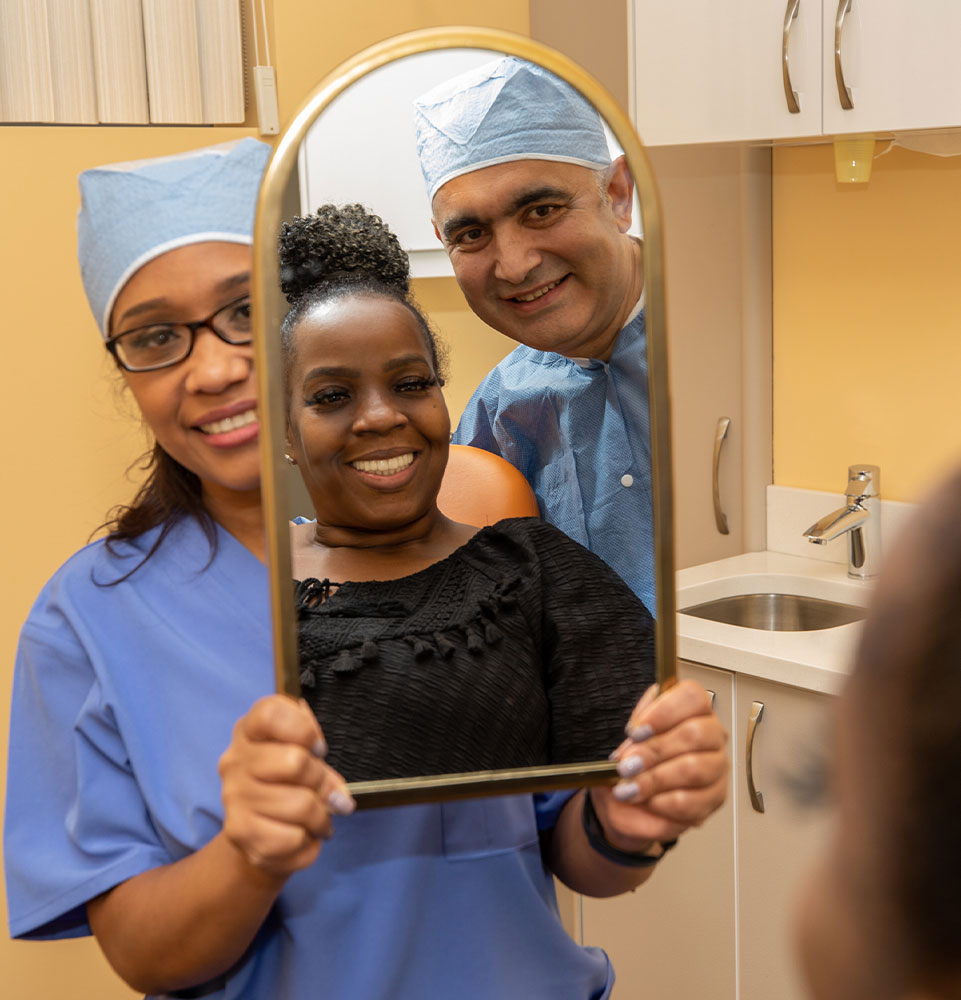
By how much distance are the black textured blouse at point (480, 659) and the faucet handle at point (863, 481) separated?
1.35 m

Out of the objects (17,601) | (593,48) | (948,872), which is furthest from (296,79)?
(948,872)

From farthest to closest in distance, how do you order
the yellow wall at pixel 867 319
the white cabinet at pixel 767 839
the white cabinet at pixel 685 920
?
the yellow wall at pixel 867 319 < the white cabinet at pixel 685 920 < the white cabinet at pixel 767 839

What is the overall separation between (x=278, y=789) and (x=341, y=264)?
33 centimetres

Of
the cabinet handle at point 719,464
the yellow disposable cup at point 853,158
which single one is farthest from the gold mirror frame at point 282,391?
the cabinet handle at point 719,464

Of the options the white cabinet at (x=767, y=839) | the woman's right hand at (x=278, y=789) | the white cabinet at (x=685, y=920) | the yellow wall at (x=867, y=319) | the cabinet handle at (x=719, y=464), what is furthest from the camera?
the cabinet handle at (x=719, y=464)

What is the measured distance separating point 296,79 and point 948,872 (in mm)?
1870

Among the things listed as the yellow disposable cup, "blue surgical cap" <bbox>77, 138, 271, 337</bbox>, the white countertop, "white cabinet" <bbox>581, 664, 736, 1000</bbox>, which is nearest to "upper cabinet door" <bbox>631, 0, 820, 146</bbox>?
the yellow disposable cup

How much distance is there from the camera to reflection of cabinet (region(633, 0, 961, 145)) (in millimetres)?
1639

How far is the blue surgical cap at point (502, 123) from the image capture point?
2.55ft

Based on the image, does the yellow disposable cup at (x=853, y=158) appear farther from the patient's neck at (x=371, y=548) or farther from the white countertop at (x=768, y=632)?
the patient's neck at (x=371, y=548)

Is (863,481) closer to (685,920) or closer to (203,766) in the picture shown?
(685,920)

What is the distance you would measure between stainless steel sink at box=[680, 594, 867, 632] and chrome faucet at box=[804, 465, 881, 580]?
0.28 ft

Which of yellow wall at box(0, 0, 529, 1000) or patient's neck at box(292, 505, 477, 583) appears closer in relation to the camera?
patient's neck at box(292, 505, 477, 583)

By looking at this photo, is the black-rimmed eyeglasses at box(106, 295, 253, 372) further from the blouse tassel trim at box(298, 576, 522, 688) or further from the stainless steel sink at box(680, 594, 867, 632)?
the stainless steel sink at box(680, 594, 867, 632)
